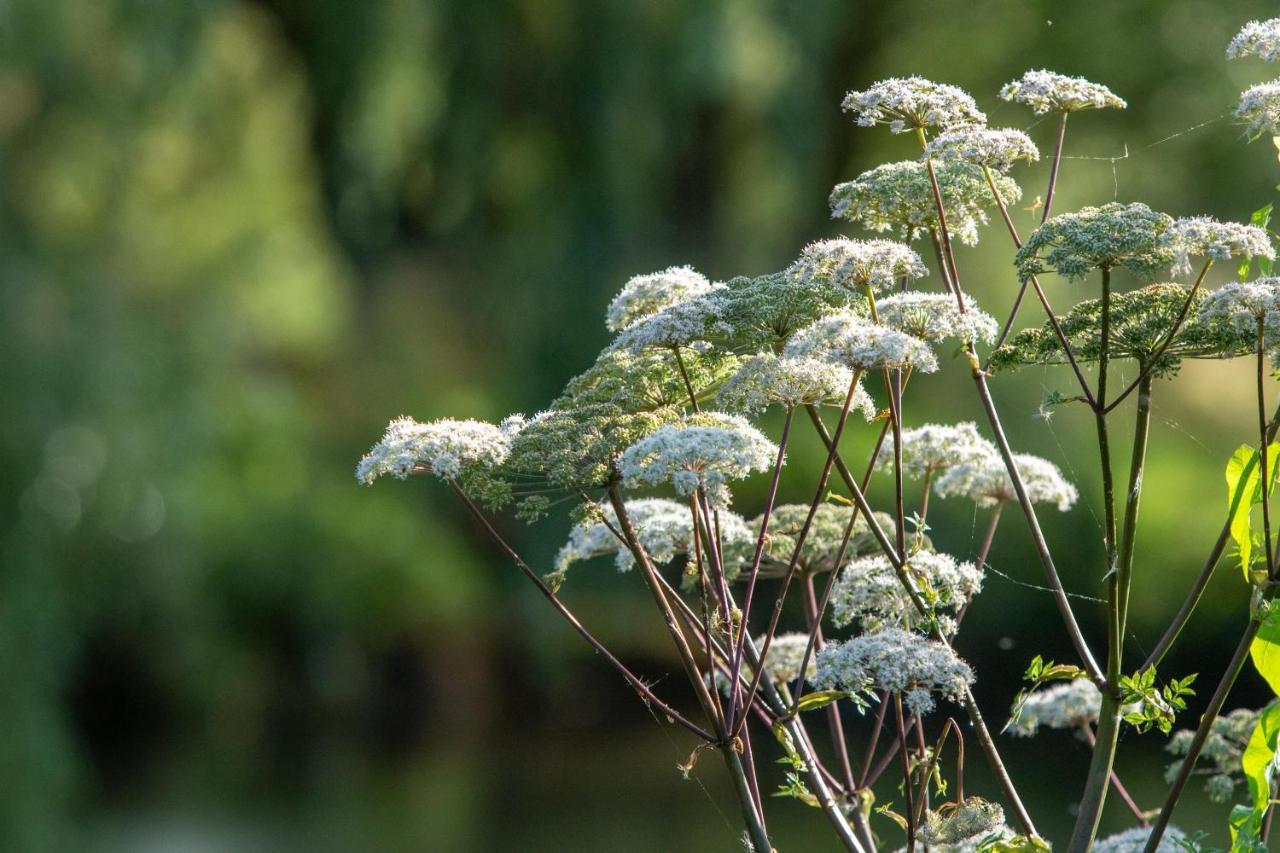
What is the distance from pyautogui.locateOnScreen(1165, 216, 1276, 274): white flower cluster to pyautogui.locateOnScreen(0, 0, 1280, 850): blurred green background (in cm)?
481

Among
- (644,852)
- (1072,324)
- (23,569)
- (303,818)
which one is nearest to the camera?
(1072,324)

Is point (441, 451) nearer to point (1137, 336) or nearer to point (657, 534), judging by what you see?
point (657, 534)

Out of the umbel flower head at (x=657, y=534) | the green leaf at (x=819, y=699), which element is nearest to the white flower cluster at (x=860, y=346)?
the green leaf at (x=819, y=699)

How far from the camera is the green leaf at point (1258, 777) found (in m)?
1.67

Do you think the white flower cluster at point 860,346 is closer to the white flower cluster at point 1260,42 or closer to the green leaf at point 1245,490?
the green leaf at point 1245,490

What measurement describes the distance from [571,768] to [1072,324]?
8.55m

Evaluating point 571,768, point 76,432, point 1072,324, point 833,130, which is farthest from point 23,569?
point 833,130

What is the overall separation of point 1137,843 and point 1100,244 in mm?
855


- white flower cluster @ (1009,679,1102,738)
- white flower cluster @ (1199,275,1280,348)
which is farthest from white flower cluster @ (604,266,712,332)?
white flower cluster @ (1009,679,1102,738)

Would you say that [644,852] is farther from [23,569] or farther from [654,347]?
[654,347]

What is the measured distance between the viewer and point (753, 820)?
1649 millimetres

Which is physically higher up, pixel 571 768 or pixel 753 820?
pixel 753 820

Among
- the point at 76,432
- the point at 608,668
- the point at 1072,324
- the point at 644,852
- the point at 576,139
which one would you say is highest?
the point at 576,139

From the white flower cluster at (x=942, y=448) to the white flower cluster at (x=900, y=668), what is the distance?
1.67 feet
